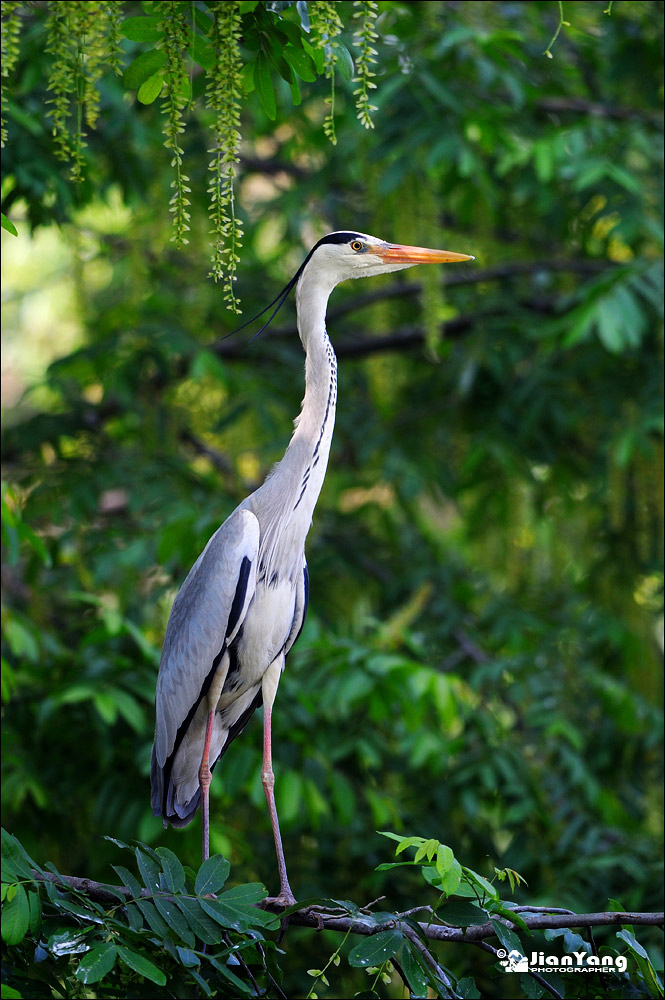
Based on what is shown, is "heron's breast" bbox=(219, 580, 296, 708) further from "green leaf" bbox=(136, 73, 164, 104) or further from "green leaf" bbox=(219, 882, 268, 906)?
"green leaf" bbox=(136, 73, 164, 104)

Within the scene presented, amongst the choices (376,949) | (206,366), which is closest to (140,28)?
(376,949)

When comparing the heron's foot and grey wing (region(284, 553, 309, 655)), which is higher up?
grey wing (region(284, 553, 309, 655))

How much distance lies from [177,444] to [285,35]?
2847 mm

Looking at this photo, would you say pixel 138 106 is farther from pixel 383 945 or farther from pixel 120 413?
pixel 383 945

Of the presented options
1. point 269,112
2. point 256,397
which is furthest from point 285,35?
point 256,397

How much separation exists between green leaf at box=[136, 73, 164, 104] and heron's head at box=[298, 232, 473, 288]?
59 cm

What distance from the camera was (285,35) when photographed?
2.07 m

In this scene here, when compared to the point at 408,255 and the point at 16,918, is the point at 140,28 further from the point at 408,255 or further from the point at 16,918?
the point at 16,918

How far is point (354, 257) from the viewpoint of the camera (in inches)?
103

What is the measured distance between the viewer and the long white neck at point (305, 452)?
258 centimetres

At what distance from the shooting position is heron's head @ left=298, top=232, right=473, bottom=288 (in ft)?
8.56

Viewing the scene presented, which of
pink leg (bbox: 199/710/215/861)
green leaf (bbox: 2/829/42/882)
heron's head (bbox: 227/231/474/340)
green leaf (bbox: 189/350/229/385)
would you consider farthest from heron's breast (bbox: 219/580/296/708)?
green leaf (bbox: 189/350/229/385)

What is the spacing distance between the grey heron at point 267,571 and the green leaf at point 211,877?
0.49 metres

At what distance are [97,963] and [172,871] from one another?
0.28 metres
